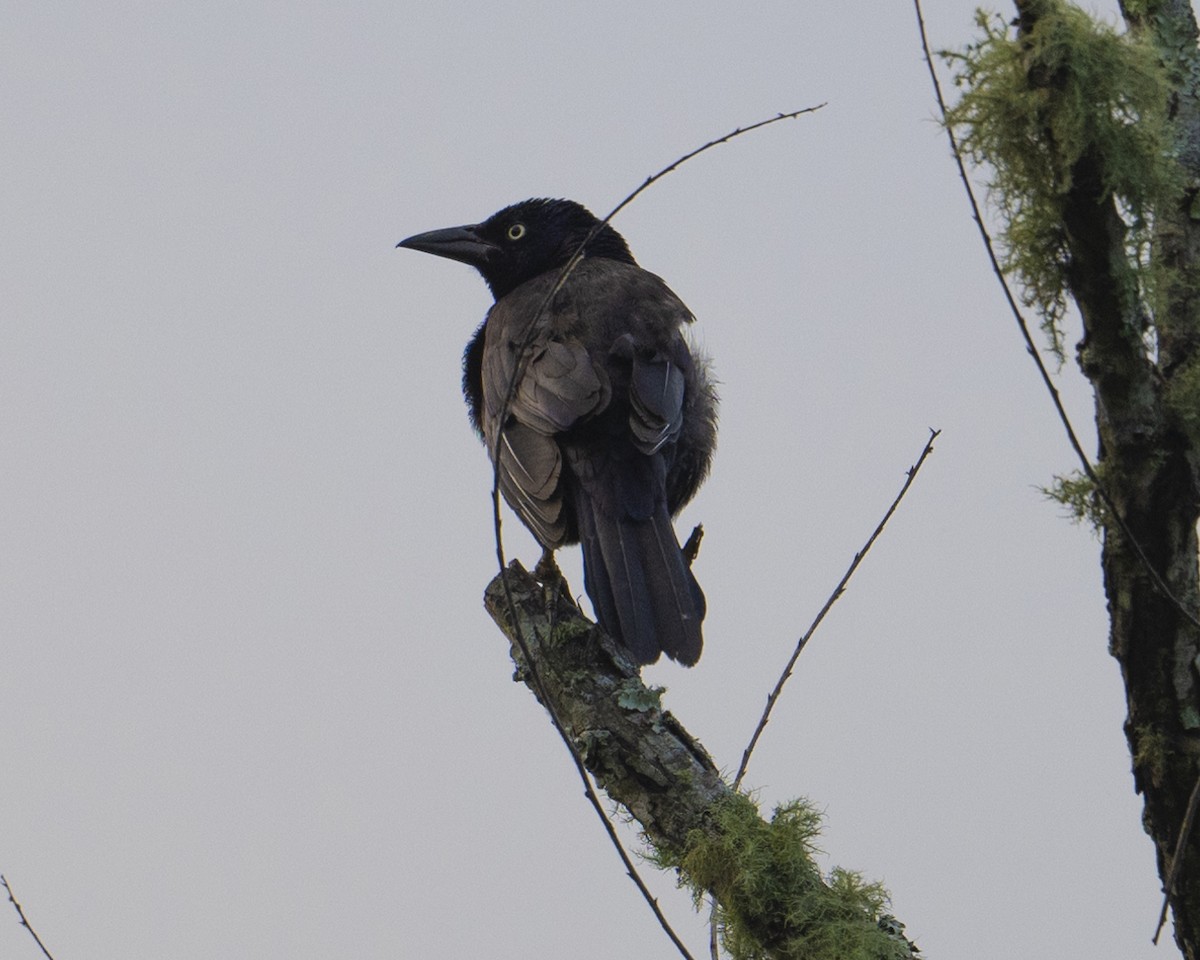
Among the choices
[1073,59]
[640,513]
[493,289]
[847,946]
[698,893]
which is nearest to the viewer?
[1073,59]

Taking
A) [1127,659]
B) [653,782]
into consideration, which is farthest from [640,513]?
[1127,659]

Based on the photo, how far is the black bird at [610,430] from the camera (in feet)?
15.2

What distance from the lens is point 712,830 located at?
3.28 metres

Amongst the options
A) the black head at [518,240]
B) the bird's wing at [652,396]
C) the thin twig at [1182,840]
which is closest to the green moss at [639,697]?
the thin twig at [1182,840]

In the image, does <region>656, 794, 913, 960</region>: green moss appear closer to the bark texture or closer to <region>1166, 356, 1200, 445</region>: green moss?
the bark texture

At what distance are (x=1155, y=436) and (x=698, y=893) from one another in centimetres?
142

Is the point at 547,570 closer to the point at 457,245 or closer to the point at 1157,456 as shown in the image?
the point at 1157,456

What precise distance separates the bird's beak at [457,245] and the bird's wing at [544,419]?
1.67 meters

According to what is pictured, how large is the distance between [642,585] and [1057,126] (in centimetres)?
220

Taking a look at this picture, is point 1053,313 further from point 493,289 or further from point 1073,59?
point 493,289

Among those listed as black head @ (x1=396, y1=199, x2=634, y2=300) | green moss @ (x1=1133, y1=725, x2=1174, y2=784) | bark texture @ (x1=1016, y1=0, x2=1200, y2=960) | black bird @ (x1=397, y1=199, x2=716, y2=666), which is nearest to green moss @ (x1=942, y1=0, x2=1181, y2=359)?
bark texture @ (x1=1016, y1=0, x2=1200, y2=960)

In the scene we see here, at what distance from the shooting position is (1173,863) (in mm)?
3170

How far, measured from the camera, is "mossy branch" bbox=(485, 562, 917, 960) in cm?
309

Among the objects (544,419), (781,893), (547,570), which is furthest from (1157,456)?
(544,419)
